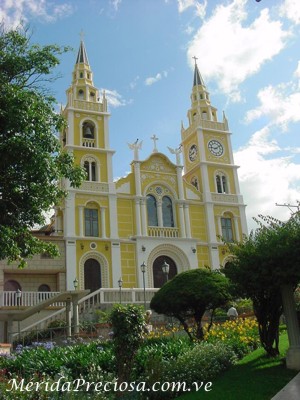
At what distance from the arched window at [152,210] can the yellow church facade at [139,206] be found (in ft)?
0.24

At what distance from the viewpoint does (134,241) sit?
1237 inches

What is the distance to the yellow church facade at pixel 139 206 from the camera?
30266 mm

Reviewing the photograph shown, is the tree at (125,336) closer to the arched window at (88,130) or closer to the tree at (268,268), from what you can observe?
the tree at (268,268)

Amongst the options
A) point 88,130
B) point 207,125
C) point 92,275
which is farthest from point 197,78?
point 92,275

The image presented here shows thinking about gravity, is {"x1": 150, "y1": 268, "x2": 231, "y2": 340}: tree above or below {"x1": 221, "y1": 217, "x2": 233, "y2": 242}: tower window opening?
below

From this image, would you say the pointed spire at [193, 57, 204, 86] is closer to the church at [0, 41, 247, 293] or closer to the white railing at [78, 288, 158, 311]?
the church at [0, 41, 247, 293]

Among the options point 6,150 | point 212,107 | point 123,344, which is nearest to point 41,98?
point 6,150

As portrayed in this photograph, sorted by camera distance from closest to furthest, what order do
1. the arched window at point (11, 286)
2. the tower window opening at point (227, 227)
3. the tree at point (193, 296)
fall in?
the tree at point (193, 296) < the arched window at point (11, 286) < the tower window opening at point (227, 227)

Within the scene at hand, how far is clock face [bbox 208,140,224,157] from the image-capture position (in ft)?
124

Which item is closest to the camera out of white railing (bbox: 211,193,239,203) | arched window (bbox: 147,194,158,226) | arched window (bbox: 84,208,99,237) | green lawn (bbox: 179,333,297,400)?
green lawn (bbox: 179,333,297,400)

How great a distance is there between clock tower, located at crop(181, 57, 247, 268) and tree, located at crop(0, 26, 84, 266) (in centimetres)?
2172

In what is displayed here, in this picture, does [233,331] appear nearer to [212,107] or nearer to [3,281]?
[3,281]

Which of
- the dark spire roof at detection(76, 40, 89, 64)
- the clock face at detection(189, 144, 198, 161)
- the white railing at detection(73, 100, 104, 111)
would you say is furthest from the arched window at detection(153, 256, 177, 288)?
the dark spire roof at detection(76, 40, 89, 64)

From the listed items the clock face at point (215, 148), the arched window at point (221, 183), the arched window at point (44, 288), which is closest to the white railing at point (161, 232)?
the arched window at point (221, 183)
